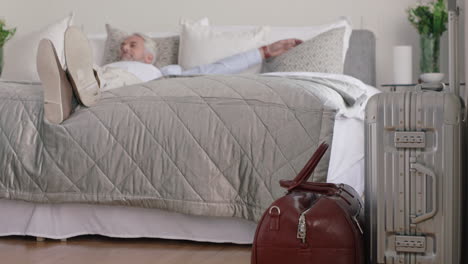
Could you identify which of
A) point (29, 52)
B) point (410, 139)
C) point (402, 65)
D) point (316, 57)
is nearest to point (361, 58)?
point (402, 65)

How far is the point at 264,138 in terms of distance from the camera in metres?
2.85

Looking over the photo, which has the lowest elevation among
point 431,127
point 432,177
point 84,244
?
point 84,244

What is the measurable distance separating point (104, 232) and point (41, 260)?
0.37m

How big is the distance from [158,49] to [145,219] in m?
1.94

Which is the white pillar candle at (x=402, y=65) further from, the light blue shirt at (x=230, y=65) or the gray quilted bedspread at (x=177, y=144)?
the gray quilted bedspread at (x=177, y=144)

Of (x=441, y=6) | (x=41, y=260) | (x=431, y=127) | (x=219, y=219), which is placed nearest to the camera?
(x=431, y=127)

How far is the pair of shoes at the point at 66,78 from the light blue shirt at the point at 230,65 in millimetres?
1110

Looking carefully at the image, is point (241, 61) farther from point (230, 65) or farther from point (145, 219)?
point (145, 219)

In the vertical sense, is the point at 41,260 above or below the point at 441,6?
below

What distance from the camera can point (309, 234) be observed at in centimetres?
214

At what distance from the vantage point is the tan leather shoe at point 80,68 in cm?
299

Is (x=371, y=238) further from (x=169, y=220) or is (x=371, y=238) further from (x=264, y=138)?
(x=169, y=220)

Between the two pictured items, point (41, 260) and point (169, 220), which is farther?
point (169, 220)

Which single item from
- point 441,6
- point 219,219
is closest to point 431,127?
point 219,219
